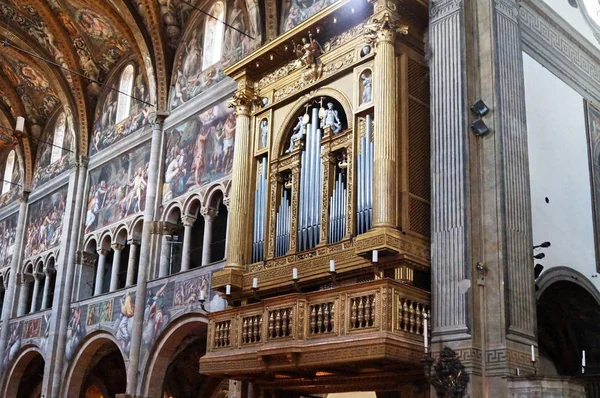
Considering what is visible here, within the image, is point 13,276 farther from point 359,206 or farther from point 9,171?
point 359,206

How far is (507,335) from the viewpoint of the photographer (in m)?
10.3

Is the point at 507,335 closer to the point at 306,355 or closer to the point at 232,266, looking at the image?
the point at 306,355

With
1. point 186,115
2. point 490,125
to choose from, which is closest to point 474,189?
point 490,125

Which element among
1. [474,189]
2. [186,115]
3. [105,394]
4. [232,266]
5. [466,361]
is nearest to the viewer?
[466,361]

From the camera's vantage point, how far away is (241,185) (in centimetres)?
1420

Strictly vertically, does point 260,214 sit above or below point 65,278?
below

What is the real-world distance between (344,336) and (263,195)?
3.82 meters

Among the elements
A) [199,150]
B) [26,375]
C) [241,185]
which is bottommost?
[26,375]

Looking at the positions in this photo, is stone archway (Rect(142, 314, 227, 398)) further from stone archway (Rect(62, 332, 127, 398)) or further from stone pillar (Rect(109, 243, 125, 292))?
stone pillar (Rect(109, 243, 125, 292))

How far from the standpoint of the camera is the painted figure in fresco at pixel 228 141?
17094mm

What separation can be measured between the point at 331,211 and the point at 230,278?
2.23 metres

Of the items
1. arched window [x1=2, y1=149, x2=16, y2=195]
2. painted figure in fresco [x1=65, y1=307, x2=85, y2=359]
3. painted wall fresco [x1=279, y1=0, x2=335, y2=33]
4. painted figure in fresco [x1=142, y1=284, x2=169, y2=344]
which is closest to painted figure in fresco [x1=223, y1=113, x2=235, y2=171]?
painted wall fresco [x1=279, y1=0, x2=335, y2=33]

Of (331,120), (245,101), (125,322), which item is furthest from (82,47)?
(331,120)

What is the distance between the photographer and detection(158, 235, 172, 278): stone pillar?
60.0 ft
